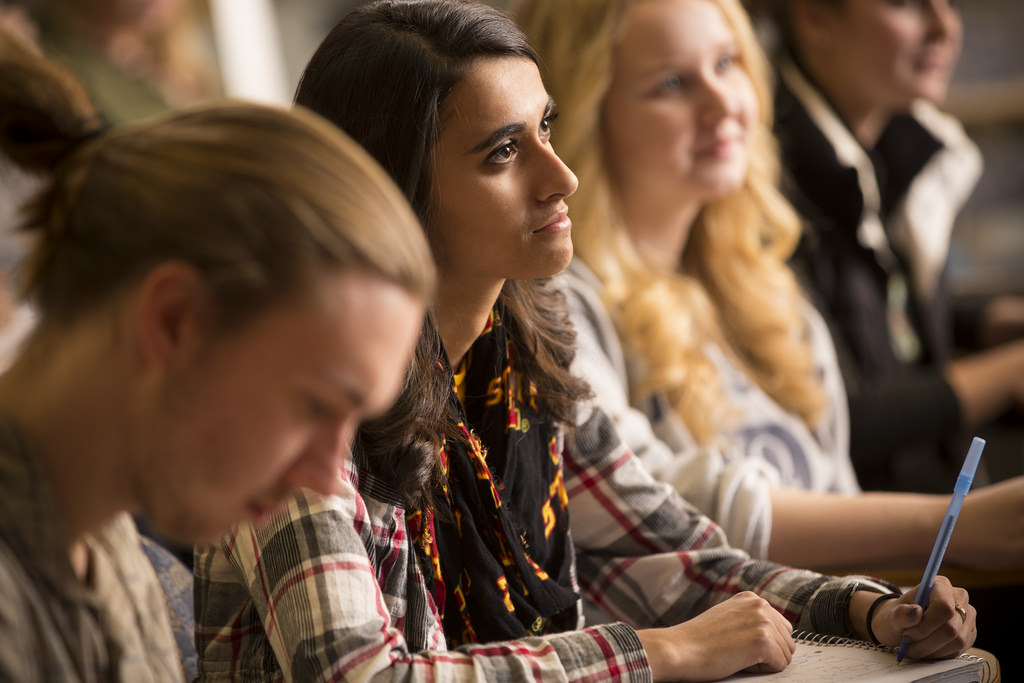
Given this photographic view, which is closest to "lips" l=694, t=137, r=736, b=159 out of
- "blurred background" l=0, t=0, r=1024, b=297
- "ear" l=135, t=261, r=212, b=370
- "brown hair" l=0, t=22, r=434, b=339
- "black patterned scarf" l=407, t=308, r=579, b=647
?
"black patterned scarf" l=407, t=308, r=579, b=647

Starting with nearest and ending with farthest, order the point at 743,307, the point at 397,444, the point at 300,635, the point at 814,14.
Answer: the point at 300,635 → the point at 397,444 → the point at 743,307 → the point at 814,14

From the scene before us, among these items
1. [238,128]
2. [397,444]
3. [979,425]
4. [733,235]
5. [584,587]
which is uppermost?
[238,128]

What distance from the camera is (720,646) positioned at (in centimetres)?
82

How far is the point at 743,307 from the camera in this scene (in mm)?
1628

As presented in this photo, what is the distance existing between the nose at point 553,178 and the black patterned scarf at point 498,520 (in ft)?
0.49

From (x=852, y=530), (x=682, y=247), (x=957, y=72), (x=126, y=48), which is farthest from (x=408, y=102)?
(x=957, y=72)

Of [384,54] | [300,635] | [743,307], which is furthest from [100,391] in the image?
[743,307]

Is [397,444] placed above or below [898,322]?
above

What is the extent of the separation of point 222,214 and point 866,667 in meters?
0.62

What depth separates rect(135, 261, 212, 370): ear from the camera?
549 mm

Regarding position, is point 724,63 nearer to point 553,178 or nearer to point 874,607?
point 553,178

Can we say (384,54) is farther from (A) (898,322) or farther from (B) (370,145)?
(A) (898,322)

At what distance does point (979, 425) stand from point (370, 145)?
60.1 inches

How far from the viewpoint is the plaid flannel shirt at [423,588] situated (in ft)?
2.47
